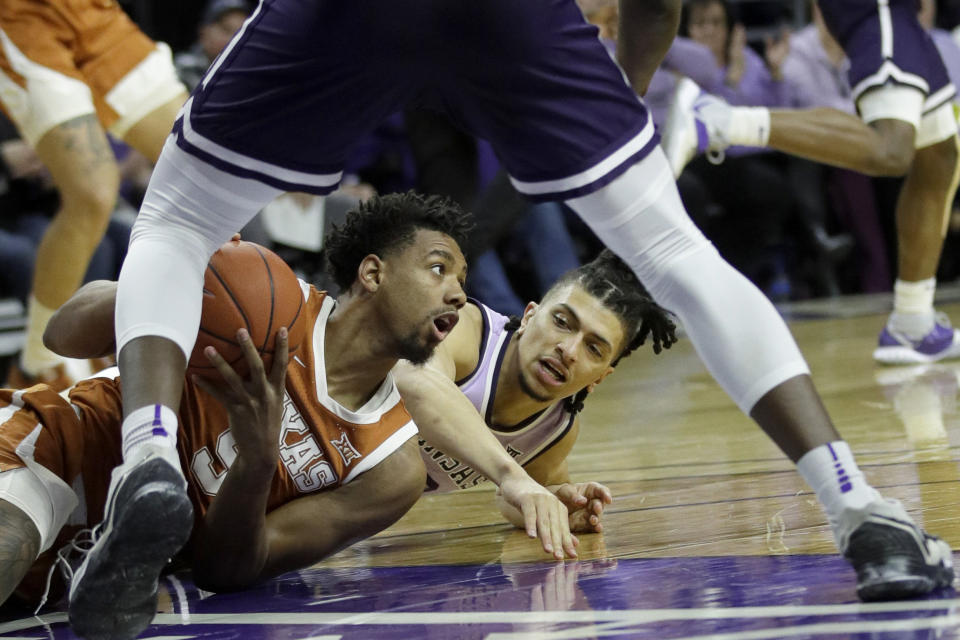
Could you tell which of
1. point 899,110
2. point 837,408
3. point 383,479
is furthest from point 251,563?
point 899,110

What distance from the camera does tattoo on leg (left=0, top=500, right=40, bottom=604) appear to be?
2104 mm

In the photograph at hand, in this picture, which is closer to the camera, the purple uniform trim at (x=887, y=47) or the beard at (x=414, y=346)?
the beard at (x=414, y=346)

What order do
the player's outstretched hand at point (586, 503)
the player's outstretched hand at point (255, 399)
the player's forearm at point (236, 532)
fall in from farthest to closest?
the player's outstretched hand at point (586, 503)
the player's forearm at point (236, 532)
the player's outstretched hand at point (255, 399)

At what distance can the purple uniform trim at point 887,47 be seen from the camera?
4.55 meters

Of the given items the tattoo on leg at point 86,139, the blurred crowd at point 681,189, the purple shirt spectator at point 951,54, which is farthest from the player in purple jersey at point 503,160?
the purple shirt spectator at point 951,54

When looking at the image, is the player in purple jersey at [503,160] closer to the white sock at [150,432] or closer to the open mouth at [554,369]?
the white sock at [150,432]

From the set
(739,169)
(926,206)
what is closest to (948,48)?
(739,169)

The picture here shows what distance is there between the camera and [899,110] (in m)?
4.49

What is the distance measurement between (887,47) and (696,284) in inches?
120

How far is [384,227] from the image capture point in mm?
2561

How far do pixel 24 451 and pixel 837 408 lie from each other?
8.66 feet

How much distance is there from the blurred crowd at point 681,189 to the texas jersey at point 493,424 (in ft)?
6.62

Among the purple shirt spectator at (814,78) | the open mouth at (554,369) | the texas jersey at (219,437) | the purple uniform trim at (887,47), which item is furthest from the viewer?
the purple shirt spectator at (814,78)

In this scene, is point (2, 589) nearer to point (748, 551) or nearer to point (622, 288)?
point (748, 551)
